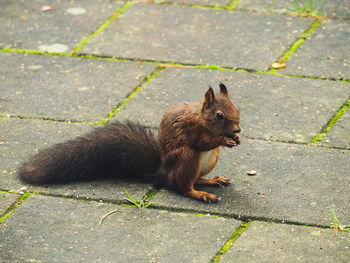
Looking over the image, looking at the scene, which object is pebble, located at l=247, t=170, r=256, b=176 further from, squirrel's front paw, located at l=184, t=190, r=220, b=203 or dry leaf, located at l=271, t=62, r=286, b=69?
dry leaf, located at l=271, t=62, r=286, b=69

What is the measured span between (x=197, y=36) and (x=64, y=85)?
4.24 feet

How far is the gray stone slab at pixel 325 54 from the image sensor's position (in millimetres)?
4926

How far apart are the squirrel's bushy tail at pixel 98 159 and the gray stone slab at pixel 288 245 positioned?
0.73 meters

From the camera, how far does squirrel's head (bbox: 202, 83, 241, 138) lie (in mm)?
3340

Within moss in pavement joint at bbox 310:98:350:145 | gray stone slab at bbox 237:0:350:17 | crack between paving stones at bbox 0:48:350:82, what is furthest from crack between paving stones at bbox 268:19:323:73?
moss in pavement joint at bbox 310:98:350:145

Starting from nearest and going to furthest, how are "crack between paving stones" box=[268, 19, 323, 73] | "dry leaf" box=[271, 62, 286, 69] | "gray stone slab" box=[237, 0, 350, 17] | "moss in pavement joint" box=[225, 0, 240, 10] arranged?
"dry leaf" box=[271, 62, 286, 69] → "crack between paving stones" box=[268, 19, 323, 73] → "gray stone slab" box=[237, 0, 350, 17] → "moss in pavement joint" box=[225, 0, 240, 10]

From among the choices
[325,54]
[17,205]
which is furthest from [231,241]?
[325,54]

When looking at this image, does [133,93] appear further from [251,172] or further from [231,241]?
[231,241]

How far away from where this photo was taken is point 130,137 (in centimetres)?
365

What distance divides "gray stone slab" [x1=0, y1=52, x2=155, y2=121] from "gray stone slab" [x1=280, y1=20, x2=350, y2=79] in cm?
111

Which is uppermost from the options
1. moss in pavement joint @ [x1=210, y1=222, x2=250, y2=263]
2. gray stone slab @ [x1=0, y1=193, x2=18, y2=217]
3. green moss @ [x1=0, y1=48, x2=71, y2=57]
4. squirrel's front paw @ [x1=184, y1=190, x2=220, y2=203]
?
moss in pavement joint @ [x1=210, y1=222, x2=250, y2=263]

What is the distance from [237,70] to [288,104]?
0.63 meters

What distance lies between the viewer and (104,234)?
319cm

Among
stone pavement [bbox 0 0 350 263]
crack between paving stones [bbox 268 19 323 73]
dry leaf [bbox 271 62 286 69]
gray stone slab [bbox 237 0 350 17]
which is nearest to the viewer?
stone pavement [bbox 0 0 350 263]
